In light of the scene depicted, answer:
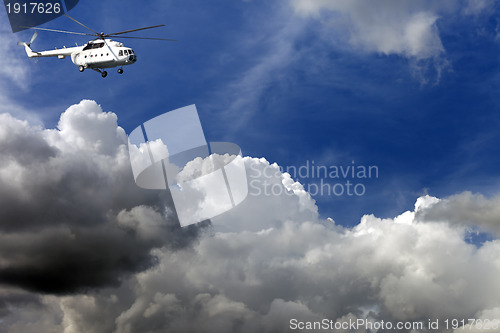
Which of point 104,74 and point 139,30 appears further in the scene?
point 104,74

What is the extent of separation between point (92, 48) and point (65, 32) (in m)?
11.3

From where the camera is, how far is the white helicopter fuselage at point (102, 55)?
553ft

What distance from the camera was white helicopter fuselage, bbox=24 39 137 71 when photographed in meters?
168

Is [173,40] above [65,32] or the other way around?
the other way around

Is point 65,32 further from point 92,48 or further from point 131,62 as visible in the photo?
point 131,62

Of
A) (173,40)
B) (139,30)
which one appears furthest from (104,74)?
(173,40)

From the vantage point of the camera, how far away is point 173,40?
149 metres

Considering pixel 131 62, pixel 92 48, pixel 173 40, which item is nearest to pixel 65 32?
pixel 92 48

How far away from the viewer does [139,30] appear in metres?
158

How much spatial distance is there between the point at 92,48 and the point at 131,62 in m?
20.2

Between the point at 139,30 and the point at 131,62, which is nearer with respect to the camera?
the point at 139,30

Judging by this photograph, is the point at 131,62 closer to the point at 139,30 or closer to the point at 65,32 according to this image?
the point at 139,30

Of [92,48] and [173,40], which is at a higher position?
[92,48]

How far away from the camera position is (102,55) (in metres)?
173
